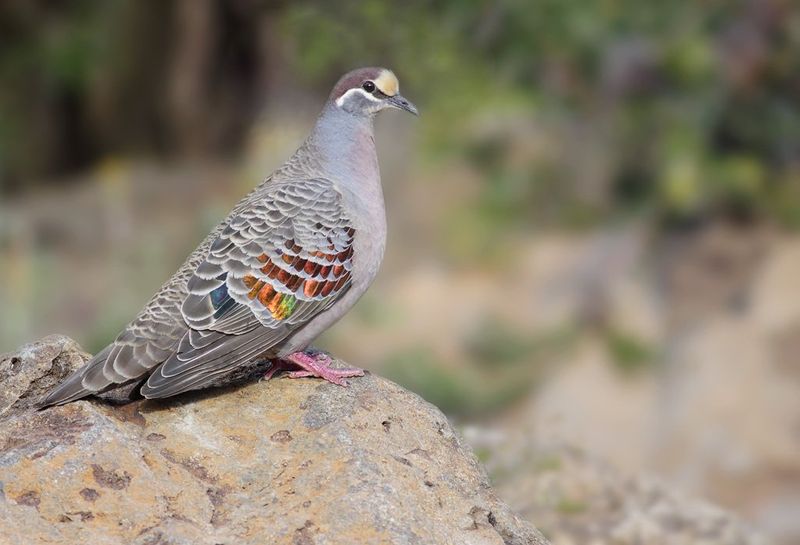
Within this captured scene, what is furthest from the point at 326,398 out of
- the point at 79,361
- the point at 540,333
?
the point at 540,333

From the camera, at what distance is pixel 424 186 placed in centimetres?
1347

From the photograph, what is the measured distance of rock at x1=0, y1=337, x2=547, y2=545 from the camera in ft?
12.9

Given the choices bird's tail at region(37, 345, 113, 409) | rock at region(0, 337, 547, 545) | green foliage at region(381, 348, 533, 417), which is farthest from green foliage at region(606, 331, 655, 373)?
bird's tail at region(37, 345, 113, 409)

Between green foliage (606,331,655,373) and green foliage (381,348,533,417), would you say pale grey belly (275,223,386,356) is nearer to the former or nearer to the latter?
green foliage (381,348,533,417)

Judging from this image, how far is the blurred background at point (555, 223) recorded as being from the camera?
11.2 meters

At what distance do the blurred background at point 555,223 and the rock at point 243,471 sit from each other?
5.76 metres

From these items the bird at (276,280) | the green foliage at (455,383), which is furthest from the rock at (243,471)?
the green foliage at (455,383)

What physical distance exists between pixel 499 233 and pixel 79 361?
26.9ft

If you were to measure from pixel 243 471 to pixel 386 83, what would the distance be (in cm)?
202

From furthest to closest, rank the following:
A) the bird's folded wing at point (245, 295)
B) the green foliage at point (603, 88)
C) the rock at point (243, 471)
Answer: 1. the green foliage at point (603, 88)
2. the bird's folded wing at point (245, 295)
3. the rock at point (243, 471)

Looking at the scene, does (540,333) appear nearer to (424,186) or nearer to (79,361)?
(424,186)

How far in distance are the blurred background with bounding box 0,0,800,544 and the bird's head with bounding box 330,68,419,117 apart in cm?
500

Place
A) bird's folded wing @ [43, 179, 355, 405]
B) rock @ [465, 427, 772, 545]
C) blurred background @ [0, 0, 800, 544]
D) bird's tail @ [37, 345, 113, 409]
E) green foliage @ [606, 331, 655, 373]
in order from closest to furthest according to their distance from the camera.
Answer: bird's tail @ [37, 345, 113, 409] → bird's folded wing @ [43, 179, 355, 405] → rock @ [465, 427, 772, 545] → blurred background @ [0, 0, 800, 544] → green foliage @ [606, 331, 655, 373]

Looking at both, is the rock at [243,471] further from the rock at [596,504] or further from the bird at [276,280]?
the rock at [596,504]
